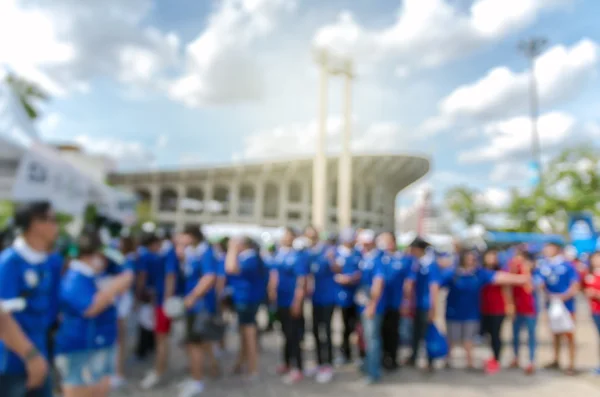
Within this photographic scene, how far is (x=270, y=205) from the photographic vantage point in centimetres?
5069

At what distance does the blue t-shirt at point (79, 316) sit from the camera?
2.36 meters

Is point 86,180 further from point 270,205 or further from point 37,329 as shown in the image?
A: point 270,205

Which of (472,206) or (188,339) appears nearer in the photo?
(188,339)

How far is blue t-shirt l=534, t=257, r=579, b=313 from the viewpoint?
5211mm

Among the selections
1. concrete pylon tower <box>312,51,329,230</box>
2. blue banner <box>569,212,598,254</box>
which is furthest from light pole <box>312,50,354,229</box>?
blue banner <box>569,212,598,254</box>

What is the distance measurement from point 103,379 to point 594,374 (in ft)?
18.1

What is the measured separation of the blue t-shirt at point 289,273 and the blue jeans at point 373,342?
2.80 feet

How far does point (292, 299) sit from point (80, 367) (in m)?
2.64

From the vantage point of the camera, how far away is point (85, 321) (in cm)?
245

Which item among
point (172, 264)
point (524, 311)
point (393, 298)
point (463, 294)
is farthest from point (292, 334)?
point (524, 311)

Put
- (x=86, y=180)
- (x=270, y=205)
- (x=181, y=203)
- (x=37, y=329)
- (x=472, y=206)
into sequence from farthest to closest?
1. (x=270, y=205)
2. (x=181, y=203)
3. (x=472, y=206)
4. (x=86, y=180)
5. (x=37, y=329)

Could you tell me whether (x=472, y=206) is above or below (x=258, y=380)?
above

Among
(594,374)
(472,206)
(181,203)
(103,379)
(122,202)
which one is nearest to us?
(103,379)

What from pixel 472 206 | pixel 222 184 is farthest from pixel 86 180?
pixel 222 184
